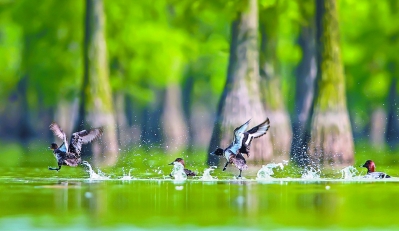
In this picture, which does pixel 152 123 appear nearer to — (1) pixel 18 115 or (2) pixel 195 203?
(1) pixel 18 115

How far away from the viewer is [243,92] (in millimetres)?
34406

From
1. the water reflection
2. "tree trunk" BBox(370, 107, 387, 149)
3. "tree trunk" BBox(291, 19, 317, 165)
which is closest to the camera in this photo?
the water reflection

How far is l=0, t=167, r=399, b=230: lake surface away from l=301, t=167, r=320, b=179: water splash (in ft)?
2.56

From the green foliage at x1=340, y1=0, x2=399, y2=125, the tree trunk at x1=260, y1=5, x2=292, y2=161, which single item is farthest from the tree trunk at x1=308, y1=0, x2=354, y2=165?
the green foliage at x1=340, y1=0, x2=399, y2=125

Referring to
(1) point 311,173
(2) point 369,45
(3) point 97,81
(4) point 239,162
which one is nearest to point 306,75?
(2) point 369,45

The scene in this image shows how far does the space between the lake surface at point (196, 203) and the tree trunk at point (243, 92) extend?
6613mm

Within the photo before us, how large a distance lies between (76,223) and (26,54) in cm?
3310

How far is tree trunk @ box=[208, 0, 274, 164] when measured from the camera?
3403 cm

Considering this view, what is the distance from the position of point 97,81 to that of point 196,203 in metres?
18.1

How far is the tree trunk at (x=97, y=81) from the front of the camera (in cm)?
3731

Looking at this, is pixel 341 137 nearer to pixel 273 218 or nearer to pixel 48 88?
pixel 273 218

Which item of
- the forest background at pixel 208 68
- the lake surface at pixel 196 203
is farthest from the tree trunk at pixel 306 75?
the lake surface at pixel 196 203

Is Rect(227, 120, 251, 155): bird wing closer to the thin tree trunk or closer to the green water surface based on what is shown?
the green water surface

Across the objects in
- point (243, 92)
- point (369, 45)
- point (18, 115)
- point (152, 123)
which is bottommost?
point (243, 92)
